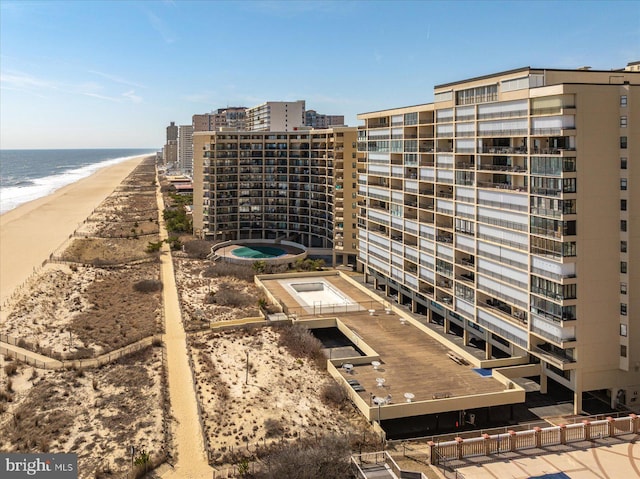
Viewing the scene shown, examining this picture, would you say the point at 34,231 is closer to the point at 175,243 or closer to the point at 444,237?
the point at 175,243

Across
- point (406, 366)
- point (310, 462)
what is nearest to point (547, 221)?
point (406, 366)

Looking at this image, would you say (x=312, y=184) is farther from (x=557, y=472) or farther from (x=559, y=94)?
(x=557, y=472)

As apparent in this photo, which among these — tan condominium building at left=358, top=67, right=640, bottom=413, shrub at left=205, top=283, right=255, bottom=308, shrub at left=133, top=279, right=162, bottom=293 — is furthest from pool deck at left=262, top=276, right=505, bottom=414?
shrub at left=133, top=279, right=162, bottom=293

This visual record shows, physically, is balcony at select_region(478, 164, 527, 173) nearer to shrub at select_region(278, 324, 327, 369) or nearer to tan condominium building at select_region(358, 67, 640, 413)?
tan condominium building at select_region(358, 67, 640, 413)

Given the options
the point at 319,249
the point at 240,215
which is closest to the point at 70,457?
the point at 319,249

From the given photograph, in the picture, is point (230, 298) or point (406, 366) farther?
point (230, 298)

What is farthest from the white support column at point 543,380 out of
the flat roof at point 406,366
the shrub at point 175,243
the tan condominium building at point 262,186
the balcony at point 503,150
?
the shrub at point 175,243

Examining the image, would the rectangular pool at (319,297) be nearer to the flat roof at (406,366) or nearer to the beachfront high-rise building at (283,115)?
the flat roof at (406,366)
